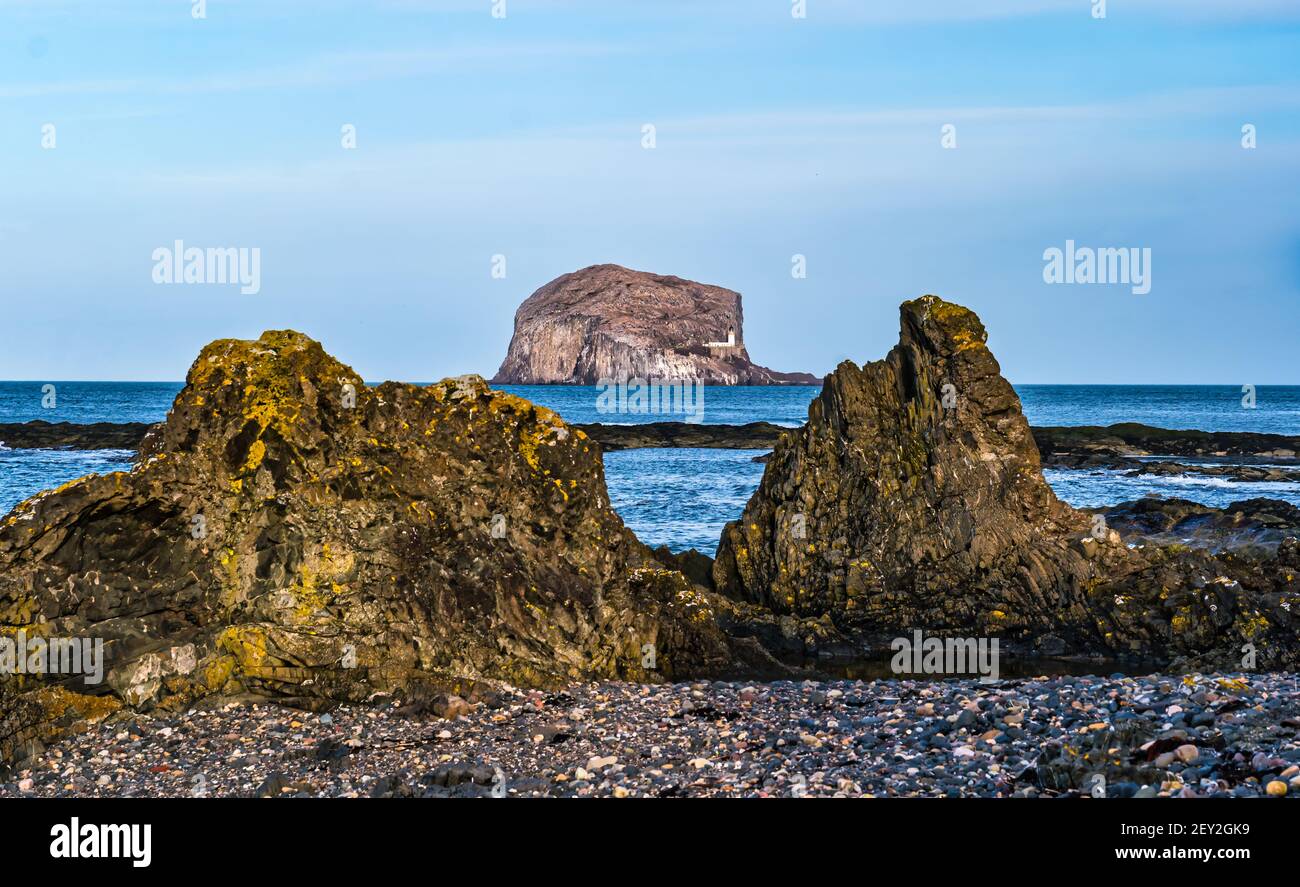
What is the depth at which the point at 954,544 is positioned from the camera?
21.2 meters

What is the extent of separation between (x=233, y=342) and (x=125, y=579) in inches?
152

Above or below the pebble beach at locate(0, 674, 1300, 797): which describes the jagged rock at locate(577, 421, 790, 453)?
above

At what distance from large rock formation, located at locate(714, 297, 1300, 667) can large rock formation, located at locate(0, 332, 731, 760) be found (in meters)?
4.44

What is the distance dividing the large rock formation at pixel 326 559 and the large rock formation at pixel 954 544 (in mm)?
4438

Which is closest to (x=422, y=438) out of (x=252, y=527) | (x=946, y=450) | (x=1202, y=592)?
(x=252, y=527)

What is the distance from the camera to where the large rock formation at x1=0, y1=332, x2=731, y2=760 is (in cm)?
1472

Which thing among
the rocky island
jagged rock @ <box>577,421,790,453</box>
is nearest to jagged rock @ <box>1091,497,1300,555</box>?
the rocky island

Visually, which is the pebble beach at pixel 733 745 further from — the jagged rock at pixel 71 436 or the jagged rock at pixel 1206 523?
the jagged rock at pixel 71 436

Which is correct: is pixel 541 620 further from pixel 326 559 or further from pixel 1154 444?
pixel 1154 444

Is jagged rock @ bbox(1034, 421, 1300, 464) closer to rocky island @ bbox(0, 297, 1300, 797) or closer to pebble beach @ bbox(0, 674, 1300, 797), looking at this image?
rocky island @ bbox(0, 297, 1300, 797)

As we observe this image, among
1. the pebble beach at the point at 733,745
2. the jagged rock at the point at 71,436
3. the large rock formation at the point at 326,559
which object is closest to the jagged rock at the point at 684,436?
the jagged rock at the point at 71,436

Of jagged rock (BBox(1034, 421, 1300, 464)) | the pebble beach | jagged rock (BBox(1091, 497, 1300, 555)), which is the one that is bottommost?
the pebble beach

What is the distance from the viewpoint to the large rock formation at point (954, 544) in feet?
64.1

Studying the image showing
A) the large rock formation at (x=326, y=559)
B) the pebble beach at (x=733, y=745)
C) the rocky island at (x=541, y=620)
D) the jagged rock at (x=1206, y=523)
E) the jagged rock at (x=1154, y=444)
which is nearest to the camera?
the pebble beach at (x=733, y=745)
